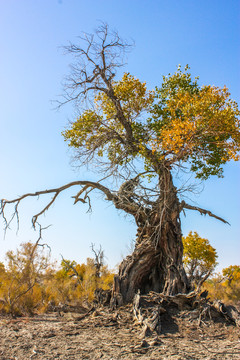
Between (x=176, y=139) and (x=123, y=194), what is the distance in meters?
2.81

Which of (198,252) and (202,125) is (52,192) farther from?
(198,252)

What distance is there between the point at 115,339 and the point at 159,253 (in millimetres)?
3671

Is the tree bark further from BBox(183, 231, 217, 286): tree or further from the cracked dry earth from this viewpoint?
BBox(183, 231, 217, 286): tree

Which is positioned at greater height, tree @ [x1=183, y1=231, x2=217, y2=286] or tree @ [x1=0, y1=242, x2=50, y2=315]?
tree @ [x1=183, y1=231, x2=217, y2=286]

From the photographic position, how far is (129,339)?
6059 millimetres

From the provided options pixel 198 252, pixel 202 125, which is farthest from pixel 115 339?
pixel 198 252

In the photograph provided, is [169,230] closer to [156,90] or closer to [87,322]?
[87,322]

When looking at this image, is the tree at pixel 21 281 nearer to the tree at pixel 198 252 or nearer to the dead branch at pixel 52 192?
the dead branch at pixel 52 192

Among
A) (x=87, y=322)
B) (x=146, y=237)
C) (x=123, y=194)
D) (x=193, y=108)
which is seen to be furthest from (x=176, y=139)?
(x=87, y=322)

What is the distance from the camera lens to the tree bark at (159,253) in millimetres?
8711

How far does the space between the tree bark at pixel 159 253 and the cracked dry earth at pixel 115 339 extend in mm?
1281

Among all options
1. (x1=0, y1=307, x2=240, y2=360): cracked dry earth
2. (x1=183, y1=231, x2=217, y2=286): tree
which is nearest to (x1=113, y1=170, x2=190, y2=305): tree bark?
(x1=0, y1=307, x2=240, y2=360): cracked dry earth

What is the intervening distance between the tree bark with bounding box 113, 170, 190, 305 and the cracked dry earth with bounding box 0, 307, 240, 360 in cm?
128

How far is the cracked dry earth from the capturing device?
5.06 meters
